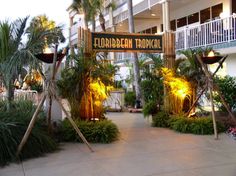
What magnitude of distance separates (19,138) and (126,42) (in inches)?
189

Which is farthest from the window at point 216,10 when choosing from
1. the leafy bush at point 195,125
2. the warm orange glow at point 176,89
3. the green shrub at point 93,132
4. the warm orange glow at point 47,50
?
the warm orange glow at point 47,50

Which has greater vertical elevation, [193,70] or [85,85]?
[193,70]

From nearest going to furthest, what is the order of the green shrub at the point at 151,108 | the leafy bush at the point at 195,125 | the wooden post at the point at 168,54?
the leafy bush at the point at 195,125
the wooden post at the point at 168,54
the green shrub at the point at 151,108

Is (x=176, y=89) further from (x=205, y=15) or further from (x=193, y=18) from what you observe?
(x=193, y=18)

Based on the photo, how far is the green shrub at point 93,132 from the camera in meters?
8.84

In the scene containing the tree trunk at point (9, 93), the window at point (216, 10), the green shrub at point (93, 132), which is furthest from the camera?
the window at point (216, 10)

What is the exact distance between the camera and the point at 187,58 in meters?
11.0

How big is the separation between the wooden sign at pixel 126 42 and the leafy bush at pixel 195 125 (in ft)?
7.88

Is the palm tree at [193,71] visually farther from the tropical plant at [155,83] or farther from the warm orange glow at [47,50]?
the warm orange glow at [47,50]

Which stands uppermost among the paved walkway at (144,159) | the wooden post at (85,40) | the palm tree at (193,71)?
the wooden post at (85,40)

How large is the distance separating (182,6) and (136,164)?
52.6 feet

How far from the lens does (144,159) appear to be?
7027 millimetres

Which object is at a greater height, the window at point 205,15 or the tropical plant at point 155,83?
the window at point 205,15

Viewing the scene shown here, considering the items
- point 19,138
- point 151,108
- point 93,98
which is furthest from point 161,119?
point 19,138
